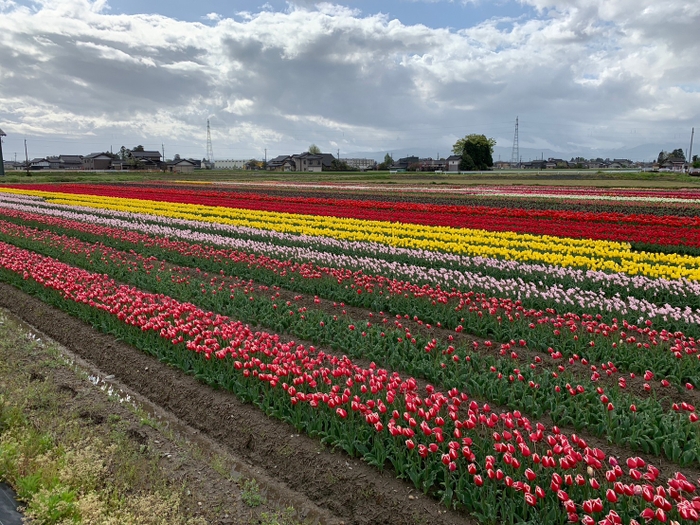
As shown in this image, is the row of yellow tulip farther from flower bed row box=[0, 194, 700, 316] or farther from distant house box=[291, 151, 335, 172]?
distant house box=[291, 151, 335, 172]

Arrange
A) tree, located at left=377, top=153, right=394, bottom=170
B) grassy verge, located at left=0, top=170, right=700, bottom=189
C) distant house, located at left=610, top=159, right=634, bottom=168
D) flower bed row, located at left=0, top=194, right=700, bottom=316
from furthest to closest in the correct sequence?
distant house, located at left=610, top=159, right=634, bottom=168 → tree, located at left=377, top=153, right=394, bottom=170 → grassy verge, located at left=0, top=170, right=700, bottom=189 → flower bed row, located at left=0, top=194, right=700, bottom=316

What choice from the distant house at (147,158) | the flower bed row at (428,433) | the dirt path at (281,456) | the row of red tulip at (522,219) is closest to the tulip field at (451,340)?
the flower bed row at (428,433)

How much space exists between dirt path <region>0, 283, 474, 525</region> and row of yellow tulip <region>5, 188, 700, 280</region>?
31.2 ft

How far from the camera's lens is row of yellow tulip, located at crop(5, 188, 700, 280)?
12820 mm

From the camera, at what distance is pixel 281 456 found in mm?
5426

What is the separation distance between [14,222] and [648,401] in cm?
2480

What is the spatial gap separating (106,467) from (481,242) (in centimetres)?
1362

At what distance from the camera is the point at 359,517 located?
4.61 meters

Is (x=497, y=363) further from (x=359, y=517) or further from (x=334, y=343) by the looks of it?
(x=359, y=517)

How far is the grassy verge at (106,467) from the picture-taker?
4.52 m

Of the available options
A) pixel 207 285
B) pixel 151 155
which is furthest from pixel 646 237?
pixel 151 155

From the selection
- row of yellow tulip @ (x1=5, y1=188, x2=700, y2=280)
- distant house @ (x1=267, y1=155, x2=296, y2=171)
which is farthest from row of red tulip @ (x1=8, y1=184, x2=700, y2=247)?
distant house @ (x1=267, y1=155, x2=296, y2=171)

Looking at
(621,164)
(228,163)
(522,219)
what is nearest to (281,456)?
(522,219)

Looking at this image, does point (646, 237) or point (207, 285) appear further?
point (646, 237)
